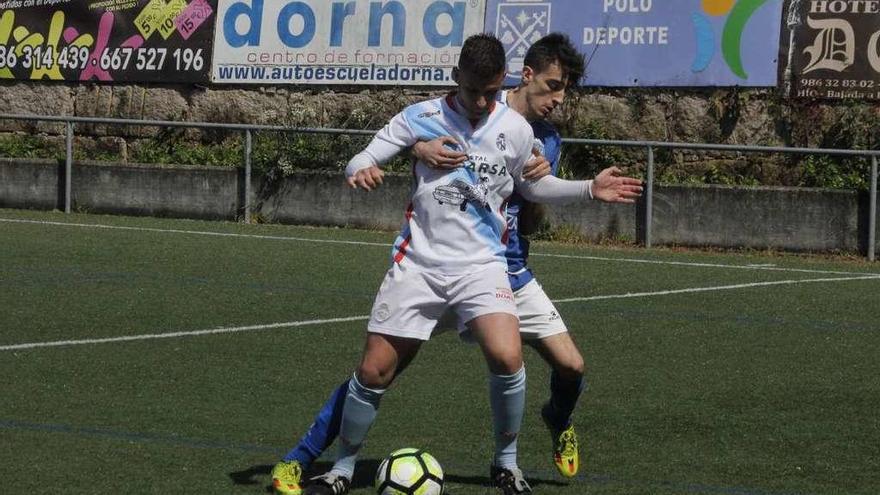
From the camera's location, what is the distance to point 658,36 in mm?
20078

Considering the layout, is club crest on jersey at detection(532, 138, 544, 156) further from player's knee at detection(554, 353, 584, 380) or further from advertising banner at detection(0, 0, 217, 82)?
advertising banner at detection(0, 0, 217, 82)

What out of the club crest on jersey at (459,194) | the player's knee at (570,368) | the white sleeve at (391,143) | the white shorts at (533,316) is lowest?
the player's knee at (570,368)

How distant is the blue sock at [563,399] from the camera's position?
7.11m

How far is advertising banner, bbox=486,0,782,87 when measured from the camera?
64.0 feet

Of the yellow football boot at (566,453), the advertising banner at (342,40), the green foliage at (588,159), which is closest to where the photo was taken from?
the yellow football boot at (566,453)

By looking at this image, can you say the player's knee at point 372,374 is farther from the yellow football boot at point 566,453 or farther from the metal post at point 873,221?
the metal post at point 873,221

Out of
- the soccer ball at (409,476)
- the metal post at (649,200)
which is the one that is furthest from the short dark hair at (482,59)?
the metal post at (649,200)

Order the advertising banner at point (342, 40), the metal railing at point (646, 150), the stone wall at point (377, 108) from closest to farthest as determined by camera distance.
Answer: the metal railing at point (646, 150), the stone wall at point (377, 108), the advertising banner at point (342, 40)

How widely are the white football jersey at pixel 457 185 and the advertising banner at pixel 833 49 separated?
12.8 meters

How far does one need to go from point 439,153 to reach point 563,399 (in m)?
1.28

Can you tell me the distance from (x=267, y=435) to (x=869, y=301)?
278 inches

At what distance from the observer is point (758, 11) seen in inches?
764

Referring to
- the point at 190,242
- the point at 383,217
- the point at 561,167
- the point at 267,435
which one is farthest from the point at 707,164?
the point at 267,435

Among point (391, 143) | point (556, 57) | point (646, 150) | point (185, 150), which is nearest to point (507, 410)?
point (391, 143)
